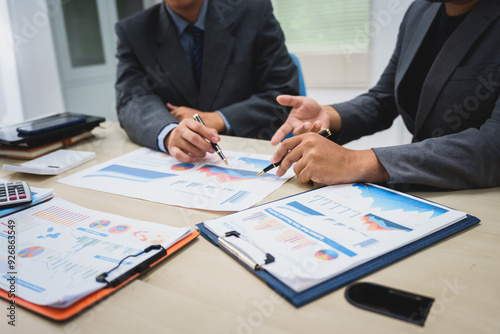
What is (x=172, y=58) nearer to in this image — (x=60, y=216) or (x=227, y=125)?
(x=227, y=125)

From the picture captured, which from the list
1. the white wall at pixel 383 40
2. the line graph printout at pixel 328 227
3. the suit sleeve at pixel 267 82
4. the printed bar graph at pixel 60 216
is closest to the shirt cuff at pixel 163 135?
the suit sleeve at pixel 267 82

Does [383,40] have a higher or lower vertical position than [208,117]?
higher

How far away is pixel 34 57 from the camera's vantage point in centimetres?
261

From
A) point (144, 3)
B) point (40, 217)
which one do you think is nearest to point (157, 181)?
point (40, 217)

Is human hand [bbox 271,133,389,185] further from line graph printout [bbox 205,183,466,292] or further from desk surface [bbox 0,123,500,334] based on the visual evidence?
desk surface [bbox 0,123,500,334]

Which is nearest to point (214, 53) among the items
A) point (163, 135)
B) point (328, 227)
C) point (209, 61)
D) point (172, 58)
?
point (209, 61)

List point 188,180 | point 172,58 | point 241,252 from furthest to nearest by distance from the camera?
point 172,58 → point 188,180 → point 241,252

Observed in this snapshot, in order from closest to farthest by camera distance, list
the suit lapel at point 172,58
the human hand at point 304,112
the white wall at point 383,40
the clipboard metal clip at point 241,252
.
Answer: the clipboard metal clip at point 241,252
the human hand at point 304,112
the suit lapel at point 172,58
the white wall at point 383,40

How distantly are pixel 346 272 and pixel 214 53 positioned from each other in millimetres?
1198

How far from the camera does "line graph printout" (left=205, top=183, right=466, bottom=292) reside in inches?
22.8

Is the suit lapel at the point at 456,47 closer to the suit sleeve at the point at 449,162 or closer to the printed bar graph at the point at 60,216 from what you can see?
the suit sleeve at the point at 449,162

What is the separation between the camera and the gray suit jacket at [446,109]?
33.0 inches

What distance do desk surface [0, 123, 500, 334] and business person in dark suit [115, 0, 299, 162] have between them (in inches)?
36.3

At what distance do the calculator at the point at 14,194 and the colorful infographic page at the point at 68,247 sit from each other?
3 cm
